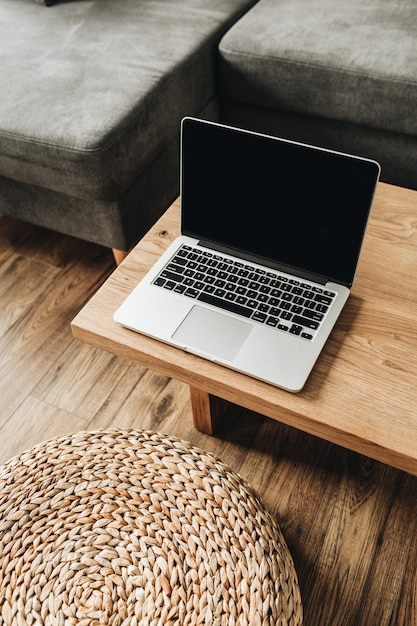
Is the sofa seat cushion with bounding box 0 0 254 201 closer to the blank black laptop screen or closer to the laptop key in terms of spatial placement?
the blank black laptop screen

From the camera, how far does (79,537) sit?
828mm

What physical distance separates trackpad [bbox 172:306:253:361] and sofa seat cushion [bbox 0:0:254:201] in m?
0.53

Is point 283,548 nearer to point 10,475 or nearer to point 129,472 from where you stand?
point 129,472

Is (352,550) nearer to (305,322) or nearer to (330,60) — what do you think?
(305,322)

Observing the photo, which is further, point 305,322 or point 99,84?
point 99,84

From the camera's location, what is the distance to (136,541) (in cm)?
82

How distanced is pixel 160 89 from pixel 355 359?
0.85 m

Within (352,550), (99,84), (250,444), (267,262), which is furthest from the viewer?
(99,84)

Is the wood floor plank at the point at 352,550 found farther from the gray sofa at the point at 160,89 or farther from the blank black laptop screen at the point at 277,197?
the gray sofa at the point at 160,89

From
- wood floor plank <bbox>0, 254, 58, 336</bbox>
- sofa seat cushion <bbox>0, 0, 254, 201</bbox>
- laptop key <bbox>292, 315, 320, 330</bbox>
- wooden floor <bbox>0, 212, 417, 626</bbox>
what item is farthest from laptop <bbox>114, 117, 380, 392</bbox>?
wood floor plank <bbox>0, 254, 58, 336</bbox>

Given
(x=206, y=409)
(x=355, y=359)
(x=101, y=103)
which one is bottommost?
(x=206, y=409)

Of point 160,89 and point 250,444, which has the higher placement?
point 160,89

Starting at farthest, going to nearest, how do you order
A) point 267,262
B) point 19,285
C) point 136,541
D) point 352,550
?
point 19,285 → point 352,550 → point 267,262 → point 136,541

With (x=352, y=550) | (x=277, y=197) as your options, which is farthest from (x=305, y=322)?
(x=352, y=550)
